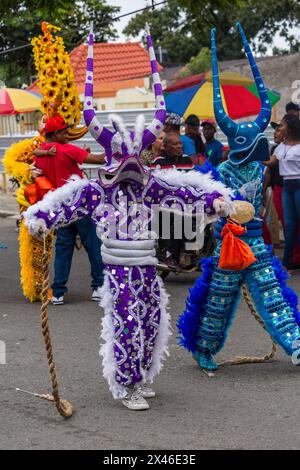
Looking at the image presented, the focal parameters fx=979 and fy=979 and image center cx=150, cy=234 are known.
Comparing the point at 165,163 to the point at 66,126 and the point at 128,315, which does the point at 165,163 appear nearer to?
the point at 66,126

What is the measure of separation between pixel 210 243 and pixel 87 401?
4.84 meters

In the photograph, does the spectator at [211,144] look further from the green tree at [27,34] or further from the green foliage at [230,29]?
the green foliage at [230,29]

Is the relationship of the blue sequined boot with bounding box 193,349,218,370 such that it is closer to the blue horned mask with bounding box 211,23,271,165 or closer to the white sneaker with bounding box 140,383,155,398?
the white sneaker with bounding box 140,383,155,398

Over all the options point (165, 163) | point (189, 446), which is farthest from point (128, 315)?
point (165, 163)

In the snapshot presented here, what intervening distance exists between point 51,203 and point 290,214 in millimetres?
5275

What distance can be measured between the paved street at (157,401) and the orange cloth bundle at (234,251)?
0.77 m

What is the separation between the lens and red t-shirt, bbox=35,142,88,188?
340 inches

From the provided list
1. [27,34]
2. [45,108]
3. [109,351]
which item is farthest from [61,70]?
[27,34]

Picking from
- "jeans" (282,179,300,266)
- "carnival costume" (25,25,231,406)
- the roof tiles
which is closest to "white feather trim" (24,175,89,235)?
"carnival costume" (25,25,231,406)

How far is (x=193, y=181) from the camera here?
5.82 m

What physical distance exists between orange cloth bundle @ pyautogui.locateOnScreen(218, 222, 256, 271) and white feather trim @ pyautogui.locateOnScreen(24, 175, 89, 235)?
0.94 m

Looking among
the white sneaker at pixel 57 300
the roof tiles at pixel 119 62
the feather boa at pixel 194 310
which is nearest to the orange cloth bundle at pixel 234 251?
the feather boa at pixel 194 310

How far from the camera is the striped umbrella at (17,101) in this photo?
49.8 ft

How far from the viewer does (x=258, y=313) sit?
21.0ft
